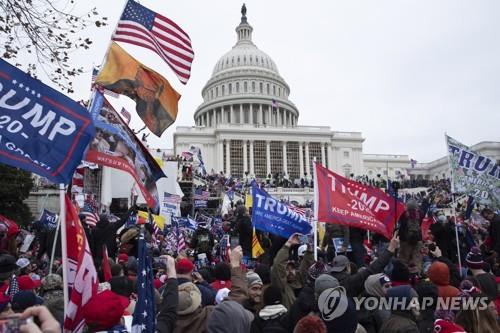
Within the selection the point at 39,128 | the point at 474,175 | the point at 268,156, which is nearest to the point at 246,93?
the point at 268,156

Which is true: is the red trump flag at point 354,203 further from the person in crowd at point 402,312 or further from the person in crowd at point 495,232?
the person in crowd at point 402,312

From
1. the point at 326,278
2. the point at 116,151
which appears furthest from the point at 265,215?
the point at 326,278

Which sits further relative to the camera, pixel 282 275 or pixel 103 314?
pixel 282 275

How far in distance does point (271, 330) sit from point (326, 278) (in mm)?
697

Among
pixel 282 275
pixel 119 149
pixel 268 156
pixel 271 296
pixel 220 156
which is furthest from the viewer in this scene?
pixel 268 156

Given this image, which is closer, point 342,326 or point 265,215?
point 342,326

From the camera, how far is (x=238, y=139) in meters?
66.3

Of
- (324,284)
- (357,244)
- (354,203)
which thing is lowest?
(324,284)

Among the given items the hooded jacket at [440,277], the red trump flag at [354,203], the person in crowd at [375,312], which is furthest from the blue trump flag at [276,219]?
the person in crowd at [375,312]

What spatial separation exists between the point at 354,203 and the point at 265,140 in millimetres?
59697

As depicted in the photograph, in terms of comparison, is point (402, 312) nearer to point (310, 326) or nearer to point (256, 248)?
point (310, 326)

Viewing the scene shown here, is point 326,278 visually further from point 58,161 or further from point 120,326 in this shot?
point 58,161

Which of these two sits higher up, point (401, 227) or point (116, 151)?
point (116, 151)

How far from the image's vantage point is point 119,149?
5.10 m
